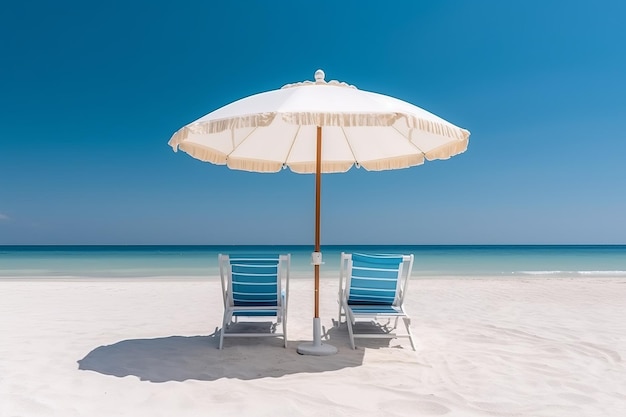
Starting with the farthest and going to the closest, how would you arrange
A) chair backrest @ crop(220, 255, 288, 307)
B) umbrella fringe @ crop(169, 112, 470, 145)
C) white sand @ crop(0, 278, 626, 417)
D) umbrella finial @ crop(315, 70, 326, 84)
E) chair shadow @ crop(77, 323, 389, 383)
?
chair backrest @ crop(220, 255, 288, 307), umbrella finial @ crop(315, 70, 326, 84), chair shadow @ crop(77, 323, 389, 383), umbrella fringe @ crop(169, 112, 470, 145), white sand @ crop(0, 278, 626, 417)

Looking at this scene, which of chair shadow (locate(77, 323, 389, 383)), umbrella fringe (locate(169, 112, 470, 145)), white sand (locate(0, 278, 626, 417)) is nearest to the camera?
white sand (locate(0, 278, 626, 417))

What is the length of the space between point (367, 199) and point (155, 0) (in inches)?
1108

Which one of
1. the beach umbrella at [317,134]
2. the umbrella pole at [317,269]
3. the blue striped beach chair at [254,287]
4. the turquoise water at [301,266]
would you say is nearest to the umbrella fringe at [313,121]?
the beach umbrella at [317,134]

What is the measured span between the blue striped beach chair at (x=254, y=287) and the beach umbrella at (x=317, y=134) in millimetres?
365

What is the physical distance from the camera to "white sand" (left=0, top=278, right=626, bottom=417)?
266 centimetres

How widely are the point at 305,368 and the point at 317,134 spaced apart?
2.00 metres

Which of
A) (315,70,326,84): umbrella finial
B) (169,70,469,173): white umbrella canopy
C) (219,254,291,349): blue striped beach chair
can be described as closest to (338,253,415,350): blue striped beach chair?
(219,254,291,349): blue striped beach chair

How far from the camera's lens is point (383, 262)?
407 centimetres

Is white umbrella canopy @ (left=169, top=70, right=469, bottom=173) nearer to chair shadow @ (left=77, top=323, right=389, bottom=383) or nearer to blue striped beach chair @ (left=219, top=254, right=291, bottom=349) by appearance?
blue striped beach chair @ (left=219, top=254, right=291, bottom=349)

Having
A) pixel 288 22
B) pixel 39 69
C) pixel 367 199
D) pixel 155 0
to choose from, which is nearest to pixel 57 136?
pixel 39 69

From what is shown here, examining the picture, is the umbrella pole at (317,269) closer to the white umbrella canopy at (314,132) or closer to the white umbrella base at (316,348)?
the white umbrella base at (316,348)

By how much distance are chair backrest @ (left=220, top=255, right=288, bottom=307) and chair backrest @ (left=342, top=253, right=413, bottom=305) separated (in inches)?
25.4

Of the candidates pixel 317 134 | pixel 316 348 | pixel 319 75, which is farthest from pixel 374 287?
pixel 319 75

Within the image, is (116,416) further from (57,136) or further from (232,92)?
(57,136)
